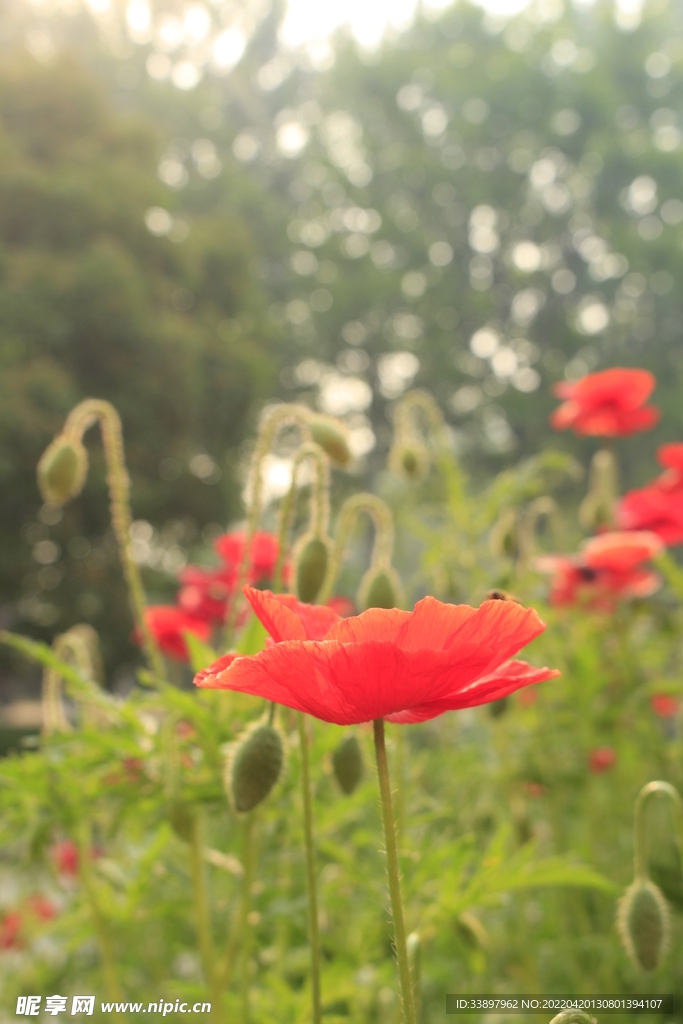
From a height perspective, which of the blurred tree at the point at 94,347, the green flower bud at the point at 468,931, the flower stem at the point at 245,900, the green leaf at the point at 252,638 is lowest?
the green flower bud at the point at 468,931

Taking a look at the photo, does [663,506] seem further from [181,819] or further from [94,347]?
[94,347]

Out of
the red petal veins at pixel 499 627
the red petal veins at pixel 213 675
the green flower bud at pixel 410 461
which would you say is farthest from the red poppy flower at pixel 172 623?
the red petal veins at pixel 499 627

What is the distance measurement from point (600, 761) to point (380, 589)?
51.2 inches

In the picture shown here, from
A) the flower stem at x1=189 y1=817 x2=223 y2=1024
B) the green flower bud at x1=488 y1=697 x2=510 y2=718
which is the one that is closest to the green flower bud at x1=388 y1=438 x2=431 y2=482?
the green flower bud at x1=488 y1=697 x2=510 y2=718

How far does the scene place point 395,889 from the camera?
476 millimetres

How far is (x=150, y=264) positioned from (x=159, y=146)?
62.5 inches

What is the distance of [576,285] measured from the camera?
16344mm

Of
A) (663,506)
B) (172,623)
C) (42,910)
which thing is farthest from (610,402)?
(42,910)

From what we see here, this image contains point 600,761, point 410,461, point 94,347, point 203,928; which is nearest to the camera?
point 203,928

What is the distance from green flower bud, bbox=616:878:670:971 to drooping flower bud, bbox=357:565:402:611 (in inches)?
15.4

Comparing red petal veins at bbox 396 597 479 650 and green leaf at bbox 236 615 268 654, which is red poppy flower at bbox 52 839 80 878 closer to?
green leaf at bbox 236 615 268 654

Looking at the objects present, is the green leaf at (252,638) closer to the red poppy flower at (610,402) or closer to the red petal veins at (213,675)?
the red petal veins at (213,675)

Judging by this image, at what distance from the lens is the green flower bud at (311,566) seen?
0.90 meters

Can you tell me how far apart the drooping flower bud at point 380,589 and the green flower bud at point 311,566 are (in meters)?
0.12
